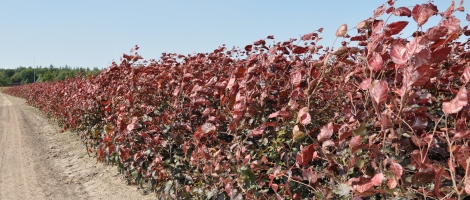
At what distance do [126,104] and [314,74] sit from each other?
237 cm

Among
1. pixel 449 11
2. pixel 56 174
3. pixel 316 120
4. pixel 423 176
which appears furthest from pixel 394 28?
pixel 56 174

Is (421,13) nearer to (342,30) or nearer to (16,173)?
(342,30)

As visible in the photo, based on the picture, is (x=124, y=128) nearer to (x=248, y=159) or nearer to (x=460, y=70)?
(x=248, y=159)

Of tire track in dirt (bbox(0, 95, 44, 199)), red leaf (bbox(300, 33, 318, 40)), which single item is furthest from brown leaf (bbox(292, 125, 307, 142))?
tire track in dirt (bbox(0, 95, 44, 199))

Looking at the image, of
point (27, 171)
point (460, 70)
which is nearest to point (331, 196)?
point (460, 70)

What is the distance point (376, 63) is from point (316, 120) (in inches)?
38.7

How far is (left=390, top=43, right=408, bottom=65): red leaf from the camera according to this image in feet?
4.23

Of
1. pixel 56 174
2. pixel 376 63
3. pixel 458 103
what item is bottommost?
pixel 56 174

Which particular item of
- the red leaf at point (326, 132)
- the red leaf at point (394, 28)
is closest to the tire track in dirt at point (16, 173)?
the red leaf at point (326, 132)

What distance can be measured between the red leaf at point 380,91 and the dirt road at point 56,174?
3.31 metres

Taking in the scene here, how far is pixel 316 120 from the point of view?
2.38 metres

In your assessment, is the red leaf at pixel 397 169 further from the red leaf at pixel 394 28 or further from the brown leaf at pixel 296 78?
the brown leaf at pixel 296 78

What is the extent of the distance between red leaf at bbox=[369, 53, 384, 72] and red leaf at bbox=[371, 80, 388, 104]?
130mm

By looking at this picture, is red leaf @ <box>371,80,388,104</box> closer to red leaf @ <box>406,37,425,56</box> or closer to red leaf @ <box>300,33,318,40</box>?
red leaf @ <box>406,37,425,56</box>
